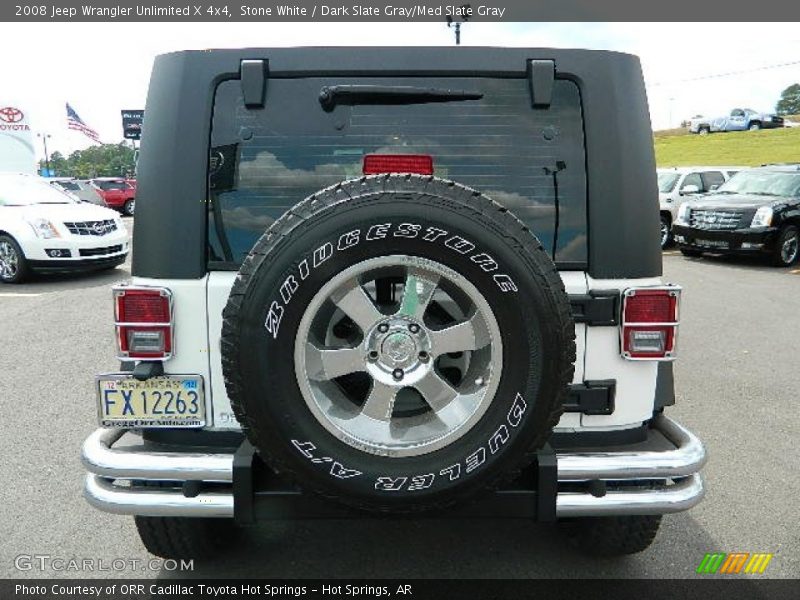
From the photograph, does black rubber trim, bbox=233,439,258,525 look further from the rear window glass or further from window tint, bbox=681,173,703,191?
window tint, bbox=681,173,703,191

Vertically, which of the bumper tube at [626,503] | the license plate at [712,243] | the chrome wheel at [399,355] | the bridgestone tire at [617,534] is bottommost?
the bridgestone tire at [617,534]

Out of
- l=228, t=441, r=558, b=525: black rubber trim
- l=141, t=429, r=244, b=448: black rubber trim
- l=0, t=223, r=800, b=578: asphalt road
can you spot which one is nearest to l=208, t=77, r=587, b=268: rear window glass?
l=141, t=429, r=244, b=448: black rubber trim

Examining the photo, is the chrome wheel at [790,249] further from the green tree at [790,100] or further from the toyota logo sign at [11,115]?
the green tree at [790,100]

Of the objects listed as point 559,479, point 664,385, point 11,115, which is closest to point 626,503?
point 559,479

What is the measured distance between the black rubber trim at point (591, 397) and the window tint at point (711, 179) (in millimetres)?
14714

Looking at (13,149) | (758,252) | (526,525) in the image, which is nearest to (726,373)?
(526,525)

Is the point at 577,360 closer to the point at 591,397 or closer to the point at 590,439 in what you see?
the point at 591,397

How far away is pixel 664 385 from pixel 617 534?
→ 74 centimetres

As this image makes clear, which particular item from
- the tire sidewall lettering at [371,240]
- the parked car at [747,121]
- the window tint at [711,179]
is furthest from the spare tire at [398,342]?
the parked car at [747,121]

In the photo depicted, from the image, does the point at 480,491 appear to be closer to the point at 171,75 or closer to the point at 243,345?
the point at 243,345

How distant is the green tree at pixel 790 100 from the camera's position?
97750 mm

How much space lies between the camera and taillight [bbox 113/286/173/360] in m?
2.28

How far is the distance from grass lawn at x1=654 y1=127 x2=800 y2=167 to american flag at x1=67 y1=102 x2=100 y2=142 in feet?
122

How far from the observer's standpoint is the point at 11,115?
26.5 m
